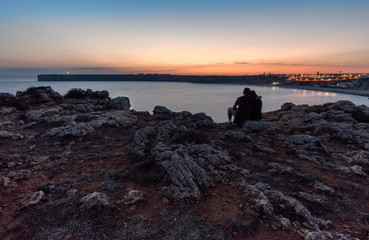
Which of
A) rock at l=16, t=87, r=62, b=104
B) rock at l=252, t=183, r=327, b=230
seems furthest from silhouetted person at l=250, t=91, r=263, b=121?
rock at l=16, t=87, r=62, b=104

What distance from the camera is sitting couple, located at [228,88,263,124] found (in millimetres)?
10492

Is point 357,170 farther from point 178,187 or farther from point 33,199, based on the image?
point 33,199

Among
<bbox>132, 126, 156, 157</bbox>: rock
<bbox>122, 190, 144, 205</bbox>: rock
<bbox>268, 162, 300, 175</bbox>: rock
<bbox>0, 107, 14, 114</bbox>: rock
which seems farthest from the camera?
<bbox>0, 107, 14, 114</bbox>: rock

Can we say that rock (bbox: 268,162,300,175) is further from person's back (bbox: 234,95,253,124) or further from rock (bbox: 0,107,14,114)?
rock (bbox: 0,107,14,114)

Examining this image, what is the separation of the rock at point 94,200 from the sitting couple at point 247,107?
29.3ft

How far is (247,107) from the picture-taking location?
35.3ft

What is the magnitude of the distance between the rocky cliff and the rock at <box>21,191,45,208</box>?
0.03 meters

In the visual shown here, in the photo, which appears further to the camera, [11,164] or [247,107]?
[247,107]

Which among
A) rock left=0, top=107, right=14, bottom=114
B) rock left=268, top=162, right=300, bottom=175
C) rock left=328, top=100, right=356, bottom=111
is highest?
rock left=328, top=100, right=356, bottom=111

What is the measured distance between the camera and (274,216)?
141 inches

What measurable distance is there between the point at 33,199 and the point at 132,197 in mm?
2086

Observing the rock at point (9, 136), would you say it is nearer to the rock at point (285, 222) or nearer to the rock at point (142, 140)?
the rock at point (142, 140)

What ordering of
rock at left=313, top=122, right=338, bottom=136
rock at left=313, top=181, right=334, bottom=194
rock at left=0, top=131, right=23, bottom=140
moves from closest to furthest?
rock at left=313, top=181, right=334, bottom=194 < rock at left=0, top=131, right=23, bottom=140 < rock at left=313, top=122, right=338, bottom=136

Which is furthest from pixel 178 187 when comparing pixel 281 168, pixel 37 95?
pixel 37 95
